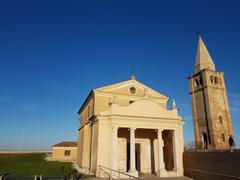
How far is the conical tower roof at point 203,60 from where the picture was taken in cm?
3003

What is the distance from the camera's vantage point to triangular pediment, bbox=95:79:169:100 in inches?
825

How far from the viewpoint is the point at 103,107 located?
2025 centimetres

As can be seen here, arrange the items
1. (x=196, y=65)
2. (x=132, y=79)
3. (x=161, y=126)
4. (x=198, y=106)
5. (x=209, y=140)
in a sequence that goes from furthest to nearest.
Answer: (x=196, y=65) → (x=198, y=106) → (x=209, y=140) → (x=132, y=79) → (x=161, y=126)

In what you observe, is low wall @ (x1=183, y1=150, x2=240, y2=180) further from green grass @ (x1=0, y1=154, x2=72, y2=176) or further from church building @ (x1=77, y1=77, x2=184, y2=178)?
green grass @ (x1=0, y1=154, x2=72, y2=176)

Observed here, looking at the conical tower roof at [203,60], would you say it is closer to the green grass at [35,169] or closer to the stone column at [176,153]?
the stone column at [176,153]

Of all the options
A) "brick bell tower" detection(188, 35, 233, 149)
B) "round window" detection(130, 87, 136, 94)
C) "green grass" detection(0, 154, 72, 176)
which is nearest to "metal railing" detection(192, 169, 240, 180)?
"round window" detection(130, 87, 136, 94)

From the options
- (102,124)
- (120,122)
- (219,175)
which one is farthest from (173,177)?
(102,124)

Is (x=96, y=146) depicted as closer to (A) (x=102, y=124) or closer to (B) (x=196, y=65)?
(A) (x=102, y=124)

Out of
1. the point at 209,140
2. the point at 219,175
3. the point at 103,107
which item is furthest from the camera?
the point at 209,140

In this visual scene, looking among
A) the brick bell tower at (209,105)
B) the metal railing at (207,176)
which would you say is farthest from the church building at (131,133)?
the brick bell tower at (209,105)

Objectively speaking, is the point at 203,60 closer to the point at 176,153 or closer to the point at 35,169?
the point at 176,153

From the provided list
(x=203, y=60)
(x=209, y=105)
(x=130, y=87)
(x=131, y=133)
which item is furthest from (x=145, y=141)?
(x=203, y=60)

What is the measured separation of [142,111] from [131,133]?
2331 mm

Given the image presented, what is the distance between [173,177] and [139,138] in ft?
16.4
